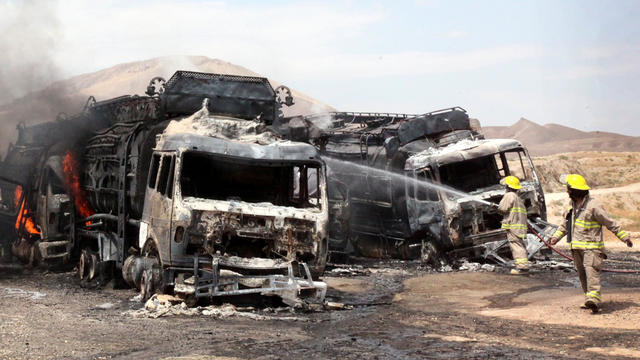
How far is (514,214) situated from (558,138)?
102m

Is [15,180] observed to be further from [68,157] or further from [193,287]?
[193,287]

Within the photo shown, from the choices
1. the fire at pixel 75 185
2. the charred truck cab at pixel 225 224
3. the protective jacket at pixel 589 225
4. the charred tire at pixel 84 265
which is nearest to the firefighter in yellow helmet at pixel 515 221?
the protective jacket at pixel 589 225

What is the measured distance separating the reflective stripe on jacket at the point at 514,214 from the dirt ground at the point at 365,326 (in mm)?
951

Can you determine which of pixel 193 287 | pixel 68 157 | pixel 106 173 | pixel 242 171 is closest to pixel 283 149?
pixel 242 171

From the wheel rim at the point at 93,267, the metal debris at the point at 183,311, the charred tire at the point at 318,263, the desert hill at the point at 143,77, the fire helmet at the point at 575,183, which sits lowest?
the wheel rim at the point at 93,267

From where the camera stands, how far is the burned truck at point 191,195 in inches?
420

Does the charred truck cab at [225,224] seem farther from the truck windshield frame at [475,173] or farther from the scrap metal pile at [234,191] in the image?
the truck windshield frame at [475,173]

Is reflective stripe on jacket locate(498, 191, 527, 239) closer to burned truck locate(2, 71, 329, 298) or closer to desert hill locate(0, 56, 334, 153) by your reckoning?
burned truck locate(2, 71, 329, 298)

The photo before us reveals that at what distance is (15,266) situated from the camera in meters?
17.8

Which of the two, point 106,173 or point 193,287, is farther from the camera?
point 106,173

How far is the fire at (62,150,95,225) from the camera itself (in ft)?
52.4

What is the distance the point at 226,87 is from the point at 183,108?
3.02 feet

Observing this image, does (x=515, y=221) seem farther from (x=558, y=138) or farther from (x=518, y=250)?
(x=558, y=138)

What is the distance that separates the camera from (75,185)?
16.2 metres
